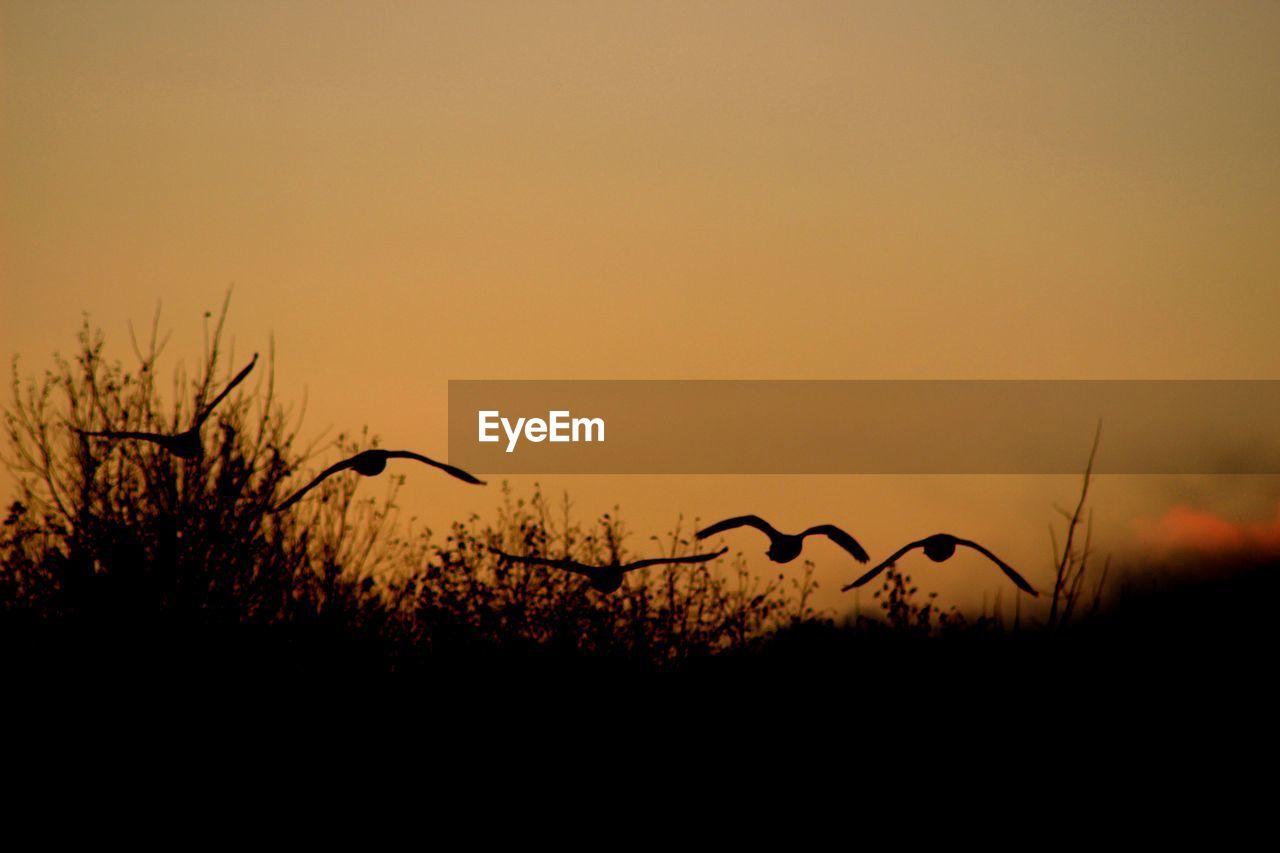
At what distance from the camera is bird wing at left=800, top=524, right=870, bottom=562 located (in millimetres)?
9938

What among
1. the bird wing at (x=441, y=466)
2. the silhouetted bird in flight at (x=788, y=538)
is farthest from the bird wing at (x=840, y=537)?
the bird wing at (x=441, y=466)

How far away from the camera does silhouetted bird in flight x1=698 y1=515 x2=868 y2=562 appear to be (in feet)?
32.8

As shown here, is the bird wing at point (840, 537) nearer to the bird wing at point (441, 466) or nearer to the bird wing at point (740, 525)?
the bird wing at point (740, 525)

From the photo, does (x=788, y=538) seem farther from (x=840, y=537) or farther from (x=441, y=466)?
(x=441, y=466)

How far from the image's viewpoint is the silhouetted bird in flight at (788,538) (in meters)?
10.0

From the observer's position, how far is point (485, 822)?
48.7 ft

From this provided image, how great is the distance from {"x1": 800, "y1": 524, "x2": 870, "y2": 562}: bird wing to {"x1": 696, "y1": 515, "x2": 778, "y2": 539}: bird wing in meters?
0.24

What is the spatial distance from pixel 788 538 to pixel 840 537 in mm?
407

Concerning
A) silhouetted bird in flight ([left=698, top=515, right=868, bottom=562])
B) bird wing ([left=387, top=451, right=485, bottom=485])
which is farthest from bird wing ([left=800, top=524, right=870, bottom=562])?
bird wing ([left=387, top=451, right=485, bottom=485])

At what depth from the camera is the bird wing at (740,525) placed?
31.6 ft

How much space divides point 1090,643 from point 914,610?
636 cm

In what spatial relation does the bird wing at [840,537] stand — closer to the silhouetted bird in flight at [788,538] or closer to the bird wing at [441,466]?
the silhouetted bird in flight at [788,538]

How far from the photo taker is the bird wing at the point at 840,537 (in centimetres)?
994

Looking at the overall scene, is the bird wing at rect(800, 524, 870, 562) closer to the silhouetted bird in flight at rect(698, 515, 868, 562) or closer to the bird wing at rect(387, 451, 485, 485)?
the silhouetted bird in flight at rect(698, 515, 868, 562)
